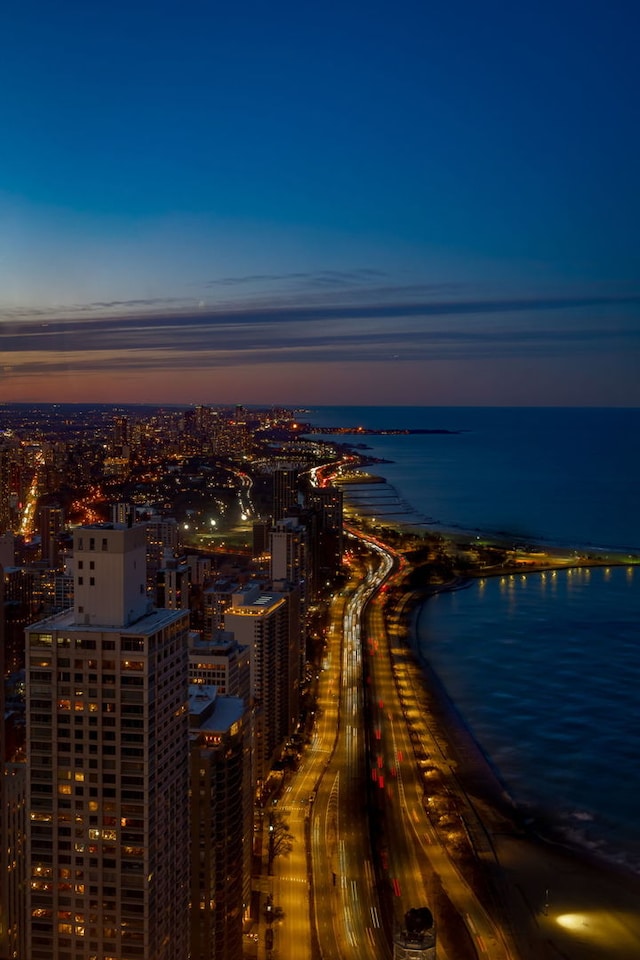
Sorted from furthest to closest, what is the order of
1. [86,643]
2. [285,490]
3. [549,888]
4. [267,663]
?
[285,490] < [267,663] < [549,888] < [86,643]

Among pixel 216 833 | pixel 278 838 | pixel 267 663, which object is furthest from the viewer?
pixel 267 663

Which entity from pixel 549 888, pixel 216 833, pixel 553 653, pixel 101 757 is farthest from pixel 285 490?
pixel 101 757

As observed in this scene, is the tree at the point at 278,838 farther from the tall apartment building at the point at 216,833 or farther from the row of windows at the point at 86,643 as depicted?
the row of windows at the point at 86,643

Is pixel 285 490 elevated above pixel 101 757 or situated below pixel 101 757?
below

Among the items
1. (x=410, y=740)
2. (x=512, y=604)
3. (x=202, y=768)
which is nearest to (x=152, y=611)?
(x=202, y=768)

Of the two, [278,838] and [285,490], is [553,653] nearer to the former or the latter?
[278,838]

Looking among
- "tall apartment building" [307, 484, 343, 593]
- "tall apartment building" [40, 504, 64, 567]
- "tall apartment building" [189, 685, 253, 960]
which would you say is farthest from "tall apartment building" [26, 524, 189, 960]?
"tall apartment building" [307, 484, 343, 593]

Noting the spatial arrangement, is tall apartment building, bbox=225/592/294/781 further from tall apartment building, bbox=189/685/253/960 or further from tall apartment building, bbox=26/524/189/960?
tall apartment building, bbox=26/524/189/960
